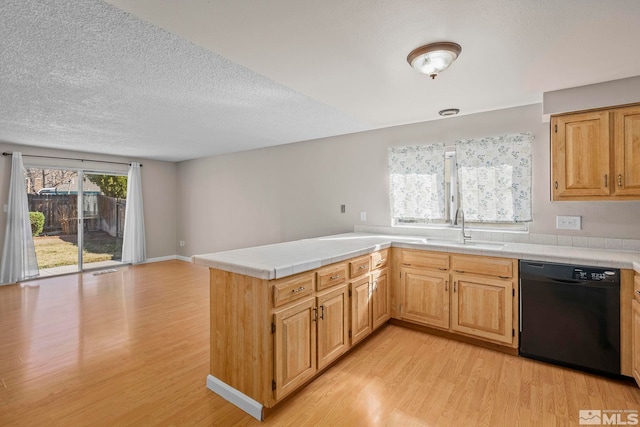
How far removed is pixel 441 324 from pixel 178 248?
634 cm

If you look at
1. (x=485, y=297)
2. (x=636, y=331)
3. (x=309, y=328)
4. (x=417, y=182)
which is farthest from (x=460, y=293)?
(x=309, y=328)

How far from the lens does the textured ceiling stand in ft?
5.02

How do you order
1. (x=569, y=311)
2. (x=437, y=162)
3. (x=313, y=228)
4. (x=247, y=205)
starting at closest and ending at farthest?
(x=569, y=311)
(x=437, y=162)
(x=313, y=228)
(x=247, y=205)

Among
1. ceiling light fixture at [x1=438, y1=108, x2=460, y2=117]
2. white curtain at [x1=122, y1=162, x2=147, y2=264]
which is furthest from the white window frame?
white curtain at [x1=122, y1=162, x2=147, y2=264]

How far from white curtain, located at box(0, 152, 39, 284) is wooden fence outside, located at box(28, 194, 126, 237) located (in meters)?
0.34

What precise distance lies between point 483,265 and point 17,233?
6710mm

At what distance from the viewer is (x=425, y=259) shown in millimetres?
3004

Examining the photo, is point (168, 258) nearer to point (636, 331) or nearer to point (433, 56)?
point (433, 56)

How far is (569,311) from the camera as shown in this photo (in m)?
2.35

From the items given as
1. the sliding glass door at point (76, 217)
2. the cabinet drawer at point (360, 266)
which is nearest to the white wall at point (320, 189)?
the cabinet drawer at point (360, 266)

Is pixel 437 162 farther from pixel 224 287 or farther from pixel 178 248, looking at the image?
pixel 178 248

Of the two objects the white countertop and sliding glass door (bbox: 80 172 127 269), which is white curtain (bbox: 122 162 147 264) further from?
the white countertop

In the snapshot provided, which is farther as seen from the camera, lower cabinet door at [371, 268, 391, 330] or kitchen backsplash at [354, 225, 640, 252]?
lower cabinet door at [371, 268, 391, 330]

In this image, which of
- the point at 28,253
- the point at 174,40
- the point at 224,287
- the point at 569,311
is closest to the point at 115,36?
the point at 174,40
